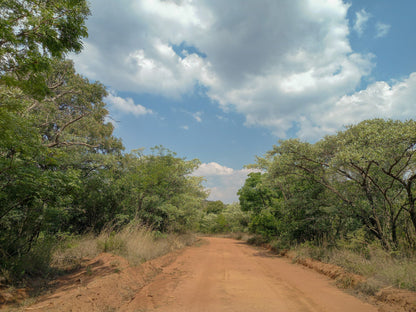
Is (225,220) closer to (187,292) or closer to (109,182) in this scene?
(109,182)

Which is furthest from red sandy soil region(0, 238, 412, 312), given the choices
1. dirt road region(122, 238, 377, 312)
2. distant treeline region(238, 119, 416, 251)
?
distant treeline region(238, 119, 416, 251)

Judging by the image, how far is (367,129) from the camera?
855cm

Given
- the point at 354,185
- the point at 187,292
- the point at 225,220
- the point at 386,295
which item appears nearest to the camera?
the point at 386,295

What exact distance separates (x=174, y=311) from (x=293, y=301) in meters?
2.76

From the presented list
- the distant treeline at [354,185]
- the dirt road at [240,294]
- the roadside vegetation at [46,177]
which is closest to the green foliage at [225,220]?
the distant treeline at [354,185]

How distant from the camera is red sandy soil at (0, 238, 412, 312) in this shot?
16.1ft

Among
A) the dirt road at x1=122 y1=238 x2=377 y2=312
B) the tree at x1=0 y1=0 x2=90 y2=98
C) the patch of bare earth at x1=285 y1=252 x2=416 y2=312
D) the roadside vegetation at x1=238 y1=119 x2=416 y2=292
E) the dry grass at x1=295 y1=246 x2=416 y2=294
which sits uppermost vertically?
the tree at x1=0 y1=0 x2=90 y2=98

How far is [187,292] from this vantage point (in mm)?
5996

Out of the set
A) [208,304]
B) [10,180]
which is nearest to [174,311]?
[208,304]

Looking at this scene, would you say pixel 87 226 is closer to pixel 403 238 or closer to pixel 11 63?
pixel 11 63

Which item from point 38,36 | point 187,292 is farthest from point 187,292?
point 38,36

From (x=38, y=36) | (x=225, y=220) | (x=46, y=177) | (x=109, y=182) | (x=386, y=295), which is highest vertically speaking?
(x=38, y=36)

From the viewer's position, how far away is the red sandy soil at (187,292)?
4.91 metres

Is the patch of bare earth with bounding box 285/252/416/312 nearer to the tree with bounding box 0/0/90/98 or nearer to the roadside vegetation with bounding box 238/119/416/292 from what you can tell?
the roadside vegetation with bounding box 238/119/416/292
